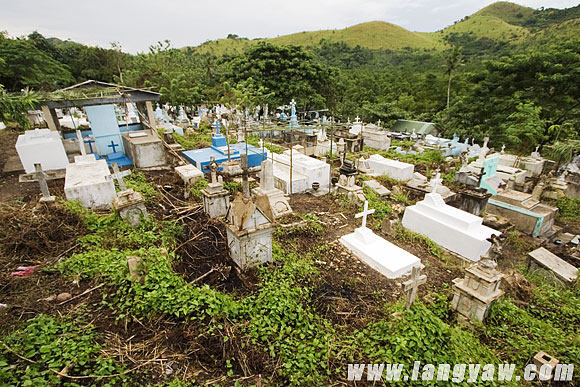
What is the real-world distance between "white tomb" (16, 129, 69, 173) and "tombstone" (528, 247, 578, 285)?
13.6 m

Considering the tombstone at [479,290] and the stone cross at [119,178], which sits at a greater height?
the stone cross at [119,178]

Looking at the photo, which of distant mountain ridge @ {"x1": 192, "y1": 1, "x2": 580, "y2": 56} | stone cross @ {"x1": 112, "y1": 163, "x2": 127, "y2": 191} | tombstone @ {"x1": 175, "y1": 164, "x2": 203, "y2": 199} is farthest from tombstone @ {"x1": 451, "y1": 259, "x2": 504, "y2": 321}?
distant mountain ridge @ {"x1": 192, "y1": 1, "x2": 580, "y2": 56}

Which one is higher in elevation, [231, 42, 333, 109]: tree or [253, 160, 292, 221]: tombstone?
[231, 42, 333, 109]: tree

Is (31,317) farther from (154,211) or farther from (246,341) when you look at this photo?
(154,211)

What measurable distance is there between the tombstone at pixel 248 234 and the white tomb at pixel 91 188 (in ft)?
11.4

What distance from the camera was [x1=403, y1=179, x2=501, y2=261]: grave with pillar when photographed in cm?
736

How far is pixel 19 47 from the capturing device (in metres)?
24.5

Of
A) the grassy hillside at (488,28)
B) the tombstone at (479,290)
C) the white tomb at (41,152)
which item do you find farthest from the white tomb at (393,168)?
the grassy hillside at (488,28)

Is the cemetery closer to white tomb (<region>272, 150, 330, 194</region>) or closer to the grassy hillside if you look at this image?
white tomb (<region>272, 150, 330, 194</region>)

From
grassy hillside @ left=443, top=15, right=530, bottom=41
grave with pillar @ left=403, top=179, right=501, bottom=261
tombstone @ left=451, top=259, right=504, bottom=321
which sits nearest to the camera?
tombstone @ left=451, top=259, right=504, bottom=321

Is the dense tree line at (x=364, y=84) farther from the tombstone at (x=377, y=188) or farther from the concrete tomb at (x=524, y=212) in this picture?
the tombstone at (x=377, y=188)

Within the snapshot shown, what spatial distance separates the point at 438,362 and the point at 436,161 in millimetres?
13788

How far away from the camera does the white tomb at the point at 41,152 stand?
8.74 metres

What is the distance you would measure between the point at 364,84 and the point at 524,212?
3281 centimetres
